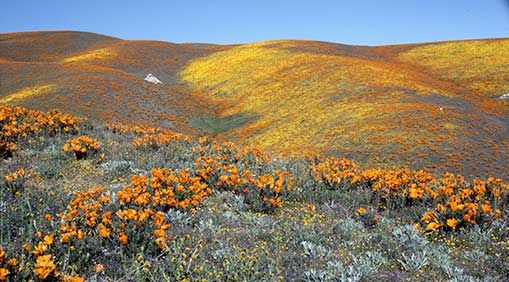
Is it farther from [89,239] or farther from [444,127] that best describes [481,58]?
[89,239]

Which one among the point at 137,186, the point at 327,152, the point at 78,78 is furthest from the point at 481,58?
the point at 137,186

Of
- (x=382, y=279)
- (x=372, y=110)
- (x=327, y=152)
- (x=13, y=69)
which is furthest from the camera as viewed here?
(x=13, y=69)

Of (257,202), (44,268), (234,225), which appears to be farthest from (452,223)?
(44,268)

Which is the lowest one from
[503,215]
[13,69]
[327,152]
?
[327,152]

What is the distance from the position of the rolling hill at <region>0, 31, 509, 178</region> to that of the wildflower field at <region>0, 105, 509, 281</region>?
13720mm

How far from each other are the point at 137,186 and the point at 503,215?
598 cm

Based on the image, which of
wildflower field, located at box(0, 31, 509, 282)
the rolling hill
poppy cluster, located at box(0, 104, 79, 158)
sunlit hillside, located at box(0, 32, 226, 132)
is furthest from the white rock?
poppy cluster, located at box(0, 104, 79, 158)

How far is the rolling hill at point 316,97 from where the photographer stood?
23125 millimetres

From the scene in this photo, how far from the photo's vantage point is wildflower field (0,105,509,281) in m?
4.47

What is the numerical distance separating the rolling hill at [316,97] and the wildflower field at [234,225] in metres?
13.7

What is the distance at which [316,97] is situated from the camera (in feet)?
115

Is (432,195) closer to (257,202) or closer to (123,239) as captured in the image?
(257,202)

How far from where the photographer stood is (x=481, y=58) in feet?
157

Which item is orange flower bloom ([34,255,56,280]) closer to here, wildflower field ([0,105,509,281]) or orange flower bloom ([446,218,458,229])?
wildflower field ([0,105,509,281])
